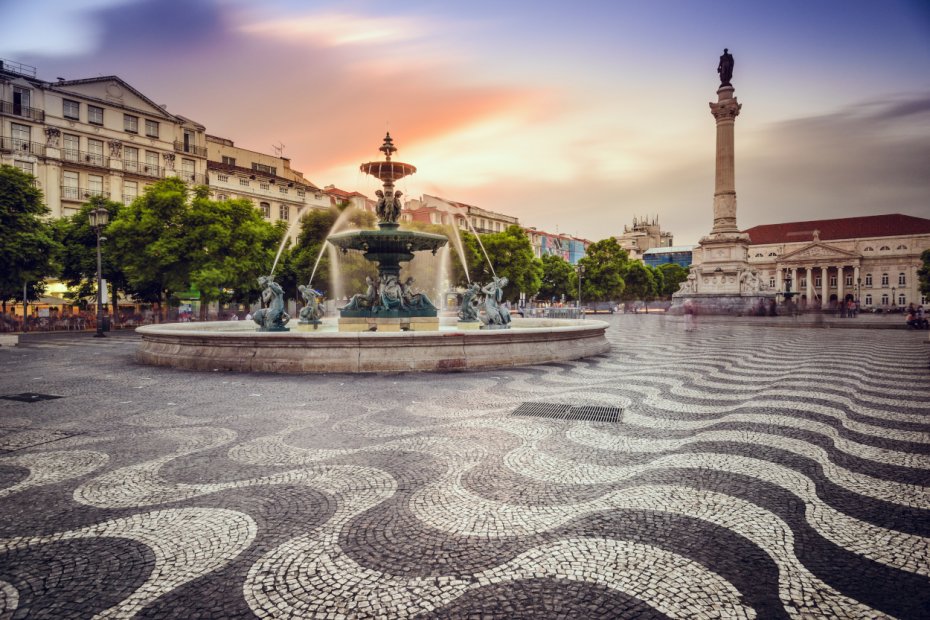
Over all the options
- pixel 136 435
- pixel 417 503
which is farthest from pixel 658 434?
pixel 136 435

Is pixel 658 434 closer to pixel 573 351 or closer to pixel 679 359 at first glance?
pixel 573 351

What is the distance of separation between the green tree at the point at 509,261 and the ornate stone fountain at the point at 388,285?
1209 inches

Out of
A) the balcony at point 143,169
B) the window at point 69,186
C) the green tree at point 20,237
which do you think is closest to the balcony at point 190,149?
the balcony at point 143,169

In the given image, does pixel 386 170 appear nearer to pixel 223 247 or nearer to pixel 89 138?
pixel 223 247

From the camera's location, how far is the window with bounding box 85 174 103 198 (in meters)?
41.7

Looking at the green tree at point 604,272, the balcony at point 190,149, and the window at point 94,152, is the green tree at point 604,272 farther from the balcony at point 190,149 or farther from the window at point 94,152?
the window at point 94,152

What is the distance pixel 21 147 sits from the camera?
38.3 meters

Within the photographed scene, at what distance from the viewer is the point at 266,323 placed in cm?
1402

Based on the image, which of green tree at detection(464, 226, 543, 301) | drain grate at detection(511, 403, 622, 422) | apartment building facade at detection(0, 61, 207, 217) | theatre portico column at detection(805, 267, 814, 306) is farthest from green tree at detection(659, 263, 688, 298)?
drain grate at detection(511, 403, 622, 422)

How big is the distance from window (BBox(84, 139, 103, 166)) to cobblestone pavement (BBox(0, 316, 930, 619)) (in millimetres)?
46251

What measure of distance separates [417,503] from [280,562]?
1.16 m

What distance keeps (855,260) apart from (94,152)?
127 meters

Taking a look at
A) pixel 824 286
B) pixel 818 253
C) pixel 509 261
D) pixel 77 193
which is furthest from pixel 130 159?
pixel 824 286

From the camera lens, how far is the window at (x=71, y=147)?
40719mm
